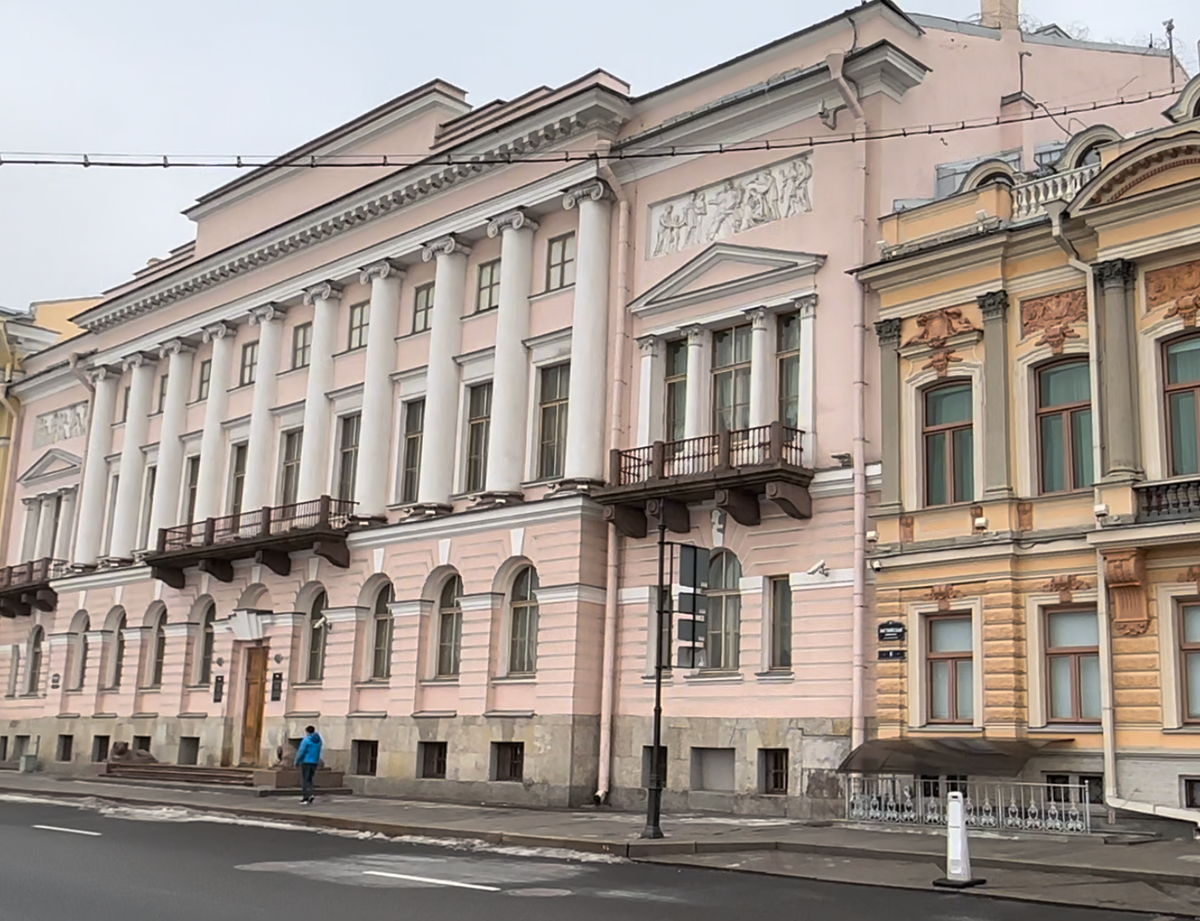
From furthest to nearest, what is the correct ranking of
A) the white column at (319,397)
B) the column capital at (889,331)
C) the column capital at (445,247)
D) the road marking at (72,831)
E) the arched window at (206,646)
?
the arched window at (206,646) < the white column at (319,397) < the column capital at (445,247) < the column capital at (889,331) < the road marking at (72,831)

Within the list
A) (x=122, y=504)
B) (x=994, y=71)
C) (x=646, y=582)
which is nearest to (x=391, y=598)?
(x=646, y=582)

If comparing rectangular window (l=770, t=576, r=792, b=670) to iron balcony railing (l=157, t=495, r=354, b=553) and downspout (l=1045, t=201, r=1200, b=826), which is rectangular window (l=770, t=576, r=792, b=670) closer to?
downspout (l=1045, t=201, r=1200, b=826)

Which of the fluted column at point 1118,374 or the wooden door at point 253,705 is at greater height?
the fluted column at point 1118,374

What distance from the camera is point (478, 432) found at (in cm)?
3098

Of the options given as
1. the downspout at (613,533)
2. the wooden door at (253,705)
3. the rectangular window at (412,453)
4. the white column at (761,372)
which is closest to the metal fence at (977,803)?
the downspout at (613,533)

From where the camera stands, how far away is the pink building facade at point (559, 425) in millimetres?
→ 24109

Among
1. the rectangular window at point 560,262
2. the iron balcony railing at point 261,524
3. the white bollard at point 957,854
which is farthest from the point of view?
the iron balcony railing at point 261,524

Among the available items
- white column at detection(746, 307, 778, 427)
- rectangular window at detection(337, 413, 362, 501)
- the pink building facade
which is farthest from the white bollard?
rectangular window at detection(337, 413, 362, 501)

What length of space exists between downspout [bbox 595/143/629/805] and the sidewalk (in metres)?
1.53

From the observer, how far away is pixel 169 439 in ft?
132

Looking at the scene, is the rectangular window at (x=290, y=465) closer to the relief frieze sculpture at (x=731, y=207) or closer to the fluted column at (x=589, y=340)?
the fluted column at (x=589, y=340)

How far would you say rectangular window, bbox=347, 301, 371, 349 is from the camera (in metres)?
34.5

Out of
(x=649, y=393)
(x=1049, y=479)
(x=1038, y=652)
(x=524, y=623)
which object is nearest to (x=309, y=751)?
(x=524, y=623)

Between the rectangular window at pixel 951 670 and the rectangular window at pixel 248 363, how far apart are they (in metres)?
23.3
